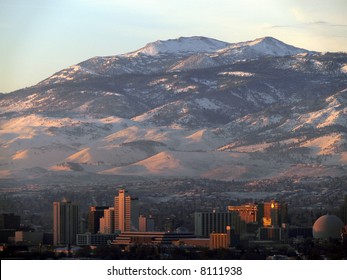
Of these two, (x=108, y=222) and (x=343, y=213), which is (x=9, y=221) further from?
(x=343, y=213)

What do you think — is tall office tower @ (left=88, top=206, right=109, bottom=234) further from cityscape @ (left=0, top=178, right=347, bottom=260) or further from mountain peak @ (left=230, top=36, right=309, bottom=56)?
mountain peak @ (left=230, top=36, right=309, bottom=56)

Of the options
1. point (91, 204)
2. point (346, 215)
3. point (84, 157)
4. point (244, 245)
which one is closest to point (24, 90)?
point (84, 157)

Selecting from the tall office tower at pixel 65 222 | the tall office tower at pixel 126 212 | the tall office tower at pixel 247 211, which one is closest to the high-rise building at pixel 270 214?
the tall office tower at pixel 247 211

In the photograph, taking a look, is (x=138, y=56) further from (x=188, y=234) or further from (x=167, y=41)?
(x=188, y=234)

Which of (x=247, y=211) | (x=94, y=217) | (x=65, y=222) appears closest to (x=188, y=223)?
(x=247, y=211)

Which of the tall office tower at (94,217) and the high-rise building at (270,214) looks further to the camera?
the high-rise building at (270,214)

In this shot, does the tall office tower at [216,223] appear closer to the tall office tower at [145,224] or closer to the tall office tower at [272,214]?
the tall office tower at [272,214]
